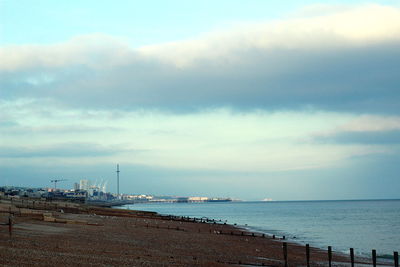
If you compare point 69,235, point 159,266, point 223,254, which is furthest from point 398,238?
point 159,266

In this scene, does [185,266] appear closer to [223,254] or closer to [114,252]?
[114,252]

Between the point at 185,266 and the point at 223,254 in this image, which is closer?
→ the point at 185,266

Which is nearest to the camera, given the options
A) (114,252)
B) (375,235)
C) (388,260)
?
(114,252)

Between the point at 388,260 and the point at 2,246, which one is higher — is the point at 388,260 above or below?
below

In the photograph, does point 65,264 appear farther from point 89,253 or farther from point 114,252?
point 114,252

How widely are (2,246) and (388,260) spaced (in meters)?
32.4

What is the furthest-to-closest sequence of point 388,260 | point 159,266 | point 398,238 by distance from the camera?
point 398,238, point 388,260, point 159,266

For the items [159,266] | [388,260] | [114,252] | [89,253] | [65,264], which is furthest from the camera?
[388,260]

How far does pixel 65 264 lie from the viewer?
2111 centimetres

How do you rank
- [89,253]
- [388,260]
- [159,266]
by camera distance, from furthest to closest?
[388,260]
[89,253]
[159,266]

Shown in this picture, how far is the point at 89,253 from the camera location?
2608cm

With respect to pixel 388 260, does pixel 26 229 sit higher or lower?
higher

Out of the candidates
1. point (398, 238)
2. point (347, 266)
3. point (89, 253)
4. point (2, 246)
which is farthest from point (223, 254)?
point (398, 238)

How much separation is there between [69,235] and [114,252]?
332 inches
